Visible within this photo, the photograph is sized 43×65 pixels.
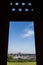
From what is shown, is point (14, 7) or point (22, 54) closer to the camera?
point (22, 54)

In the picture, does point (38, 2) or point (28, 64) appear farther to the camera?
point (38, 2)

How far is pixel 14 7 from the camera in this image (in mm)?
2824

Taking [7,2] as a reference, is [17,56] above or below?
below

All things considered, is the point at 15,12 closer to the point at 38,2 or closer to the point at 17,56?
the point at 38,2

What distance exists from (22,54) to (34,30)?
341 millimetres
